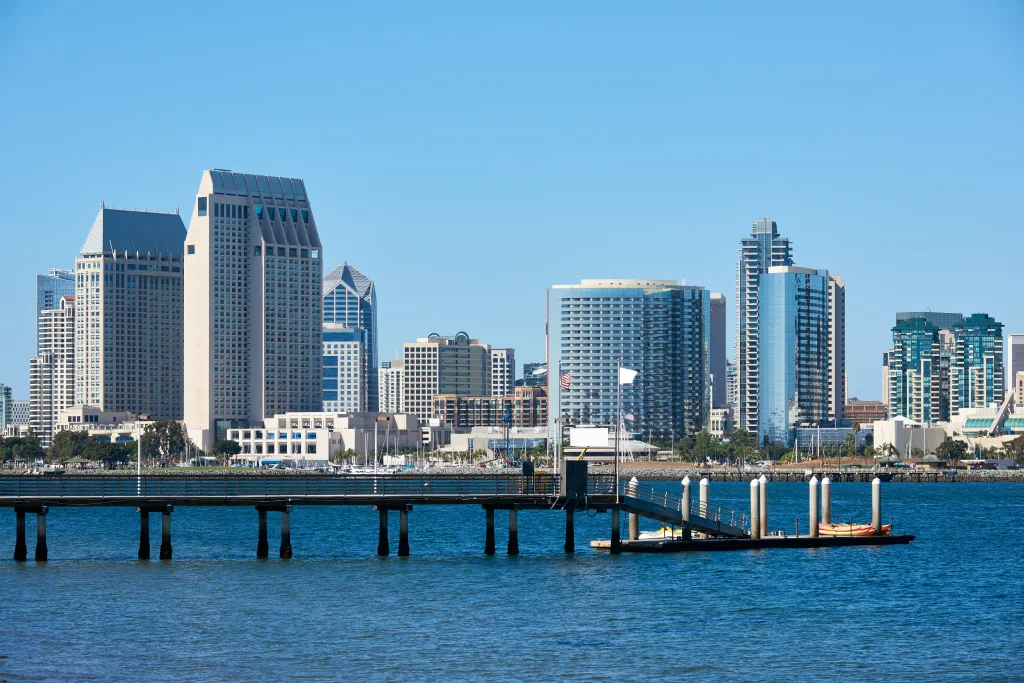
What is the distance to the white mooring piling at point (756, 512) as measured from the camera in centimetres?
8144

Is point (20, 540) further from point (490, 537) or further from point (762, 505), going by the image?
point (762, 505)

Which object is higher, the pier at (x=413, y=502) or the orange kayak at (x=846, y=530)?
the pier at (x=413, y=502)

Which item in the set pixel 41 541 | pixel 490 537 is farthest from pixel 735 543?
pixel 41 541

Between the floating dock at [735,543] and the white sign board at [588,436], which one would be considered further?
the floating dock at [735,543]

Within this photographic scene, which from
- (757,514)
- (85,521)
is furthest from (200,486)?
(85,521)

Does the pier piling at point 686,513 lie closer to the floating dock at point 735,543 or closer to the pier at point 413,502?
the pier at point 413,502

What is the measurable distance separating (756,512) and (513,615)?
23.6 meters

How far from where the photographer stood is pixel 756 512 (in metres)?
81.9

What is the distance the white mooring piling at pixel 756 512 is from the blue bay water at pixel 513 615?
1295 millimetres

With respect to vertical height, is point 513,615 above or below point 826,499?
below

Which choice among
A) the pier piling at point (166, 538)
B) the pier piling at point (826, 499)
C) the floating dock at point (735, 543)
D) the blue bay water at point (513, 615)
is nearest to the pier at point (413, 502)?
the pier piling at point (166, 538)

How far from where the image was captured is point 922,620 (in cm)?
6256

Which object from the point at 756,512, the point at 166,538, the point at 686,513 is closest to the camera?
the point at 166,538

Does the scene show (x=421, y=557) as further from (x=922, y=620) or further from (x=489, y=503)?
(x=922, y=620)
